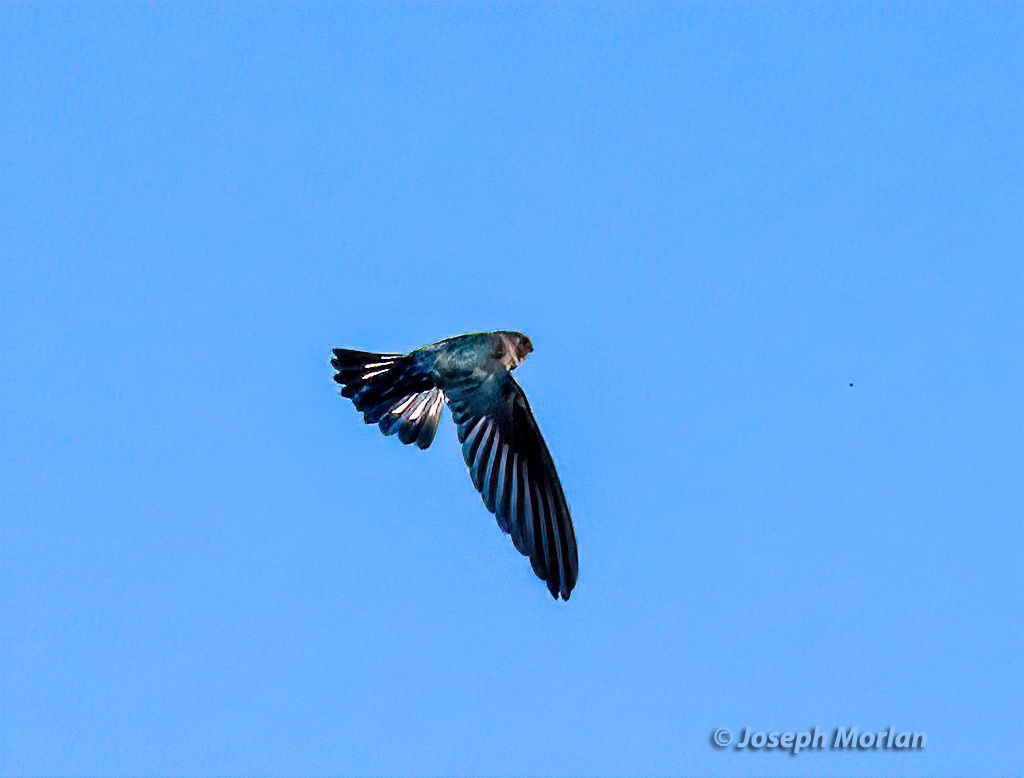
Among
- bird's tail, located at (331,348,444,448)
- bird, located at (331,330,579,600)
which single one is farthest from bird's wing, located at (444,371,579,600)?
bird's tail, located at (331,348,444,448)

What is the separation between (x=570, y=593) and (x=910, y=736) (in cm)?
270

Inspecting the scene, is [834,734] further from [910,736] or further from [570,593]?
[570,593]

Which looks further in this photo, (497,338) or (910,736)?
(910,736)

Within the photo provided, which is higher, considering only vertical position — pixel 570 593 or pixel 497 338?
pixel 497 338

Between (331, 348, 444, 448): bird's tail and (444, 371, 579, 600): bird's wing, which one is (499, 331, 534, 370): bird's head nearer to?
(444, 371, 579, 600): bird's wing

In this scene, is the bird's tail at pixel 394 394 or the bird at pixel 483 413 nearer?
the bird at pixel 483 413

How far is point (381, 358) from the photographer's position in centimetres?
893

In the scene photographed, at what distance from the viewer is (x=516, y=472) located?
28.0 feet

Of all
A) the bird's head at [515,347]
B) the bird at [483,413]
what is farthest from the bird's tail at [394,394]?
the bird's head at [515,347]

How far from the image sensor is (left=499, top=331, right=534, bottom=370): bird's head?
28.3ft

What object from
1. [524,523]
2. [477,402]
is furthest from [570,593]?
[477,402]

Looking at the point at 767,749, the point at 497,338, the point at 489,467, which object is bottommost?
the point at 767,749

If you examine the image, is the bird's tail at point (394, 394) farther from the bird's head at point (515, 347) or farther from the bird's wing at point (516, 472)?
the bird's head at point (515, 347)

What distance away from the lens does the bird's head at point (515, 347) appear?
8.63m
